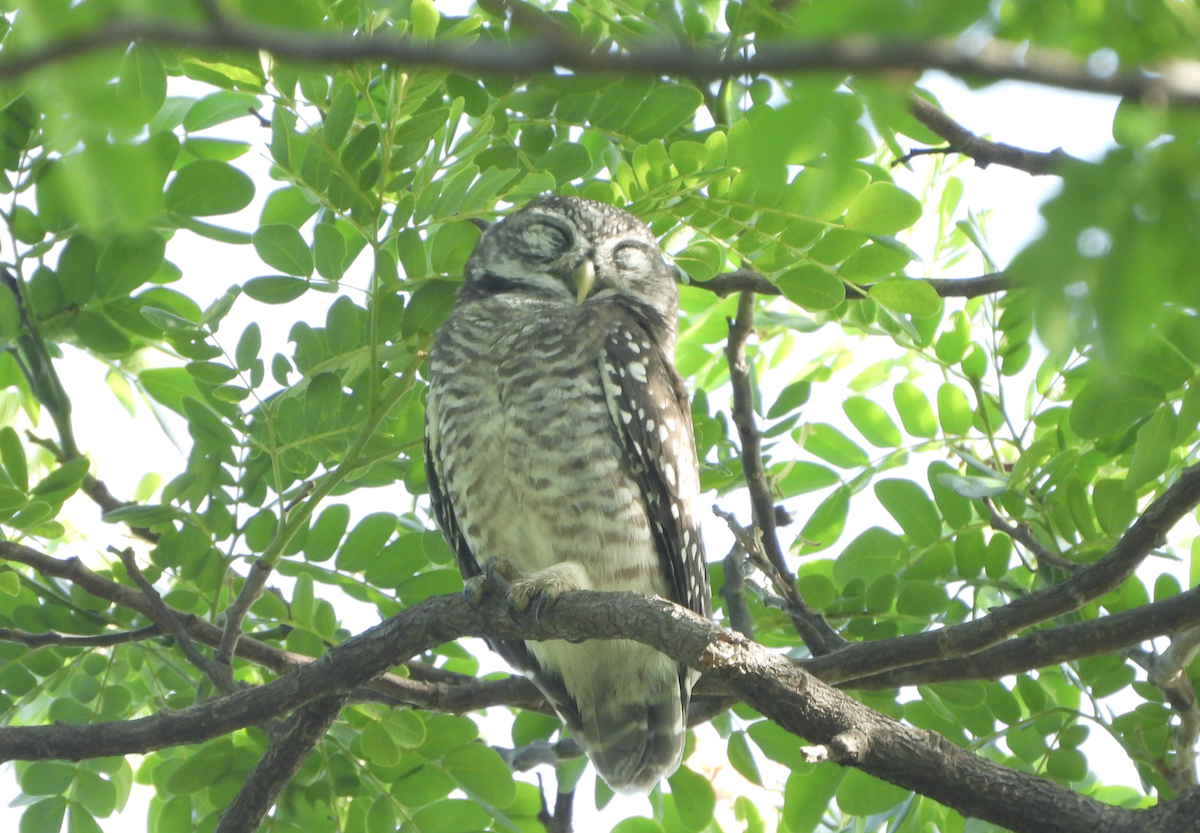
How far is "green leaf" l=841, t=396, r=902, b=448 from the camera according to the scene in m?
3.40

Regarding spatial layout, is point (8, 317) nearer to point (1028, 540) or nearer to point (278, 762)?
point (278, 762)

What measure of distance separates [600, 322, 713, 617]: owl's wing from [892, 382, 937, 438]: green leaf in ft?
2.08

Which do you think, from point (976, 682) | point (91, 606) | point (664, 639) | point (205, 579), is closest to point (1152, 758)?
point (976, 682)

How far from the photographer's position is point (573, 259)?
3994 millimetres

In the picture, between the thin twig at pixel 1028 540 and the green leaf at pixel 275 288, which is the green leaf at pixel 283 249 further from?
the thin twig at pixel 1028 540

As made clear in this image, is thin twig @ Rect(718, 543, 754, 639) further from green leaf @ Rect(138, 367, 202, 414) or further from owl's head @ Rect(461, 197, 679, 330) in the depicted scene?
green leaf @ Rect(138, 367, 202, 414)

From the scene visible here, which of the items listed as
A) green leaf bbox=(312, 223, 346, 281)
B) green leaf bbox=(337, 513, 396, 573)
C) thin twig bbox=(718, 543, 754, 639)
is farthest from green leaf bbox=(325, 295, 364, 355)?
thin twig bbox=(718, 543, 754, 639)

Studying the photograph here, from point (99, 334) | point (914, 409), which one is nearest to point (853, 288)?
point (914, 409)

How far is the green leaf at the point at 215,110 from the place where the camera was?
320 centimetres

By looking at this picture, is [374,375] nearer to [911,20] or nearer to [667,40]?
[667,40]

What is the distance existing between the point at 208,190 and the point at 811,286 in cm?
166

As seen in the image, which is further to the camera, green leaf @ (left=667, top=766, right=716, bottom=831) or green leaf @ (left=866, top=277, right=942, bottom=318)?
green leaf @ (left=667, top=766, right=716, bottom=831)

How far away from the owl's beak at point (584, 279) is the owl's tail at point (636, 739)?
1377mm

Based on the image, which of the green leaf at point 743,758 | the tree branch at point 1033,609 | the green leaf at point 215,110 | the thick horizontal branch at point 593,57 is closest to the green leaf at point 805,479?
the green leaf at point 743,758
